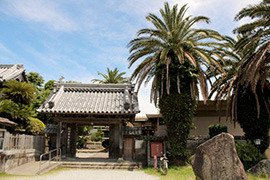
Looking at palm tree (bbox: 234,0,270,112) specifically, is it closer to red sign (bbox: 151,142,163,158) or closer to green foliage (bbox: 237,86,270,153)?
green foliage (bbox: 237,86,270,153)

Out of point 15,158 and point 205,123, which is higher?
point 205,123

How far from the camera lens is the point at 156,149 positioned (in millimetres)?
17828

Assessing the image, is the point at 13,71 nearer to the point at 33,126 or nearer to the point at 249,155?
the point at 33,126

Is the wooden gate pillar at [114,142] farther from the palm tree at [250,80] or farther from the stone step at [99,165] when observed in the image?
the palm tree at [250,80]

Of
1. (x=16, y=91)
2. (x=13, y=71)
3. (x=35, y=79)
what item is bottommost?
(x=16, y=91)

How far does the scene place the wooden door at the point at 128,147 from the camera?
721 inches

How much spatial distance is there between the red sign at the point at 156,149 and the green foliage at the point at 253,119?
6637 mm

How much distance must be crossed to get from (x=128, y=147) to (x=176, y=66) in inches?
291

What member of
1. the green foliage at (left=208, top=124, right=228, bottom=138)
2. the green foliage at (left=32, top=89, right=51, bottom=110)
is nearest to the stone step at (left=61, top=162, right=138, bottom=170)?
the green foliage at (left=208, top=124, right=228, bottom=138)

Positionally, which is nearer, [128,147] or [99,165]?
[99,165]

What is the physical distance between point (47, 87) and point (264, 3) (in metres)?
28.8

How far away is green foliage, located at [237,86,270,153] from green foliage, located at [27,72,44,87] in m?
27.7

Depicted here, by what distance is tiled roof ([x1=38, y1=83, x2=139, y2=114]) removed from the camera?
1739cm

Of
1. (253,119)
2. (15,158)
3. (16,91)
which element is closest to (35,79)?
(16,91)
